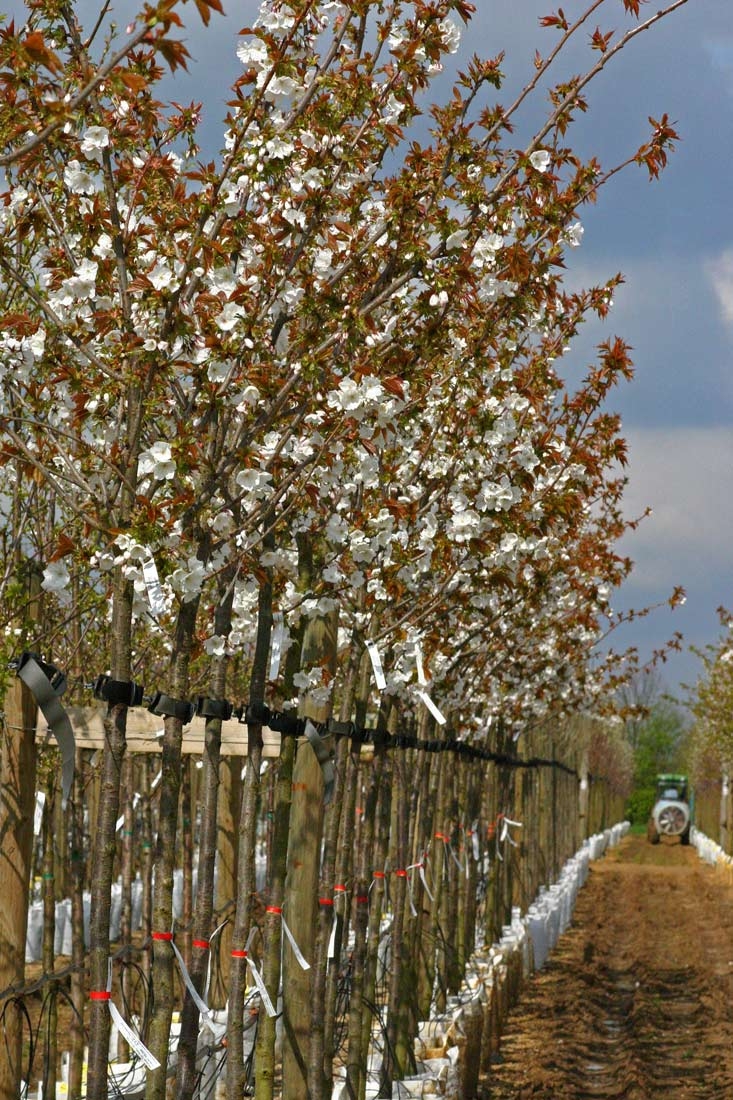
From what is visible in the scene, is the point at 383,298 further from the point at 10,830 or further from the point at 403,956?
the point at 403,956

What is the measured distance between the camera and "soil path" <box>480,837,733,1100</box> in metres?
11.0

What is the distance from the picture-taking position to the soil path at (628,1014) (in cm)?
1098

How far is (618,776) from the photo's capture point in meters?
67.8

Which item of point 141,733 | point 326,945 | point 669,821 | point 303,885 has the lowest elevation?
point 669,821

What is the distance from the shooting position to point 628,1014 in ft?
47.6

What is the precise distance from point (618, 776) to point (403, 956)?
60353mm

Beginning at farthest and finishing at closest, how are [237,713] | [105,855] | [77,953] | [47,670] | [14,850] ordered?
[77,953] → [237,713] → [14,850] → [47,670] → [105,855]

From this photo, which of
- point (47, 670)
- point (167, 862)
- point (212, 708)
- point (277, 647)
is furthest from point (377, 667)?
point (47, 670)

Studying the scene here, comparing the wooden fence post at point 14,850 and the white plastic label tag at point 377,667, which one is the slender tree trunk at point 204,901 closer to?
the wooden fence post at point 14,850

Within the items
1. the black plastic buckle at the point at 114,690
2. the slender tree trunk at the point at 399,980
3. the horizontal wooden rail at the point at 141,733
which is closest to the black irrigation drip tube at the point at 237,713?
the black plastic buckle at the point at 114,690

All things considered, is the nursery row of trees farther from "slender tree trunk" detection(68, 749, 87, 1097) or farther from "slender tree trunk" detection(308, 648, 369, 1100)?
"slender tree trunk" detection(68, 749, 87, 1097)

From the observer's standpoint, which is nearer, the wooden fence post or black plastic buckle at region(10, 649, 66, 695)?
black plastic buckle at region(10, 649, 66, 695)

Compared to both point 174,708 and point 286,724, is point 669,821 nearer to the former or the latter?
point 286,724

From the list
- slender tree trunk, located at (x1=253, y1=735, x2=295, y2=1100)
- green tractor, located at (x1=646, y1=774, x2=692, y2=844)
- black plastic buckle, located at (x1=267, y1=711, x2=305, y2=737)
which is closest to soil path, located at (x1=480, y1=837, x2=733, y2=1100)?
slender tree trunk, located at (x1=253, y1=735, x2=295, y2=1100)
